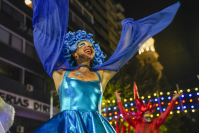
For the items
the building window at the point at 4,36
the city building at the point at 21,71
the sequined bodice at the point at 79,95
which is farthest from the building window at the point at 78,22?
the sequined bodice at the point at 79,95

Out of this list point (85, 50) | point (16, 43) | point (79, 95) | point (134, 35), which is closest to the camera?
point (79, 95)

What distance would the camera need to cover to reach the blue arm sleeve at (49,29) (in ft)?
9.82

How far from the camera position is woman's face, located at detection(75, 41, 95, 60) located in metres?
3.27

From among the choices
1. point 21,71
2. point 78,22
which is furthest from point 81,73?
point 78,22

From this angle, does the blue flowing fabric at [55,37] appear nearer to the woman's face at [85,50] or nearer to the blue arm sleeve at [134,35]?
the blue arm sleeve at [134,35]

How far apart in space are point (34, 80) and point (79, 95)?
49.0ft

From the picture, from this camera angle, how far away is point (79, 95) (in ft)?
9.39

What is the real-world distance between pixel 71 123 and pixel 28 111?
45.5 feet

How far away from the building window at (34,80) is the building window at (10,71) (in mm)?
724

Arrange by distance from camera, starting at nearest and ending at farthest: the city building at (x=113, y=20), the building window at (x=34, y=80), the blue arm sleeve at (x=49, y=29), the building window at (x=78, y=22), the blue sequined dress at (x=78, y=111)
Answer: the blue sequined dress at (x=78, y=111) < the blue arm sleeve at (x=49, y=29) < the building window at (x=34, y=80) < the building window at (x=78, y=22) < the city building at (x=113, y=20)

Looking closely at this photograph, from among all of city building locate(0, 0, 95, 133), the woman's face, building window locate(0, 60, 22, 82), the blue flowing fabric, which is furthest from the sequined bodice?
building window locate(0, 60, 22, 82)

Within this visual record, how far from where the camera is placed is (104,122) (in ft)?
8.94

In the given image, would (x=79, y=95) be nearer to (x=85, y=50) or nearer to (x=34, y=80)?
(x=85, y=50)

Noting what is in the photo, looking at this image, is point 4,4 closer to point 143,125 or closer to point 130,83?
point 130,83
